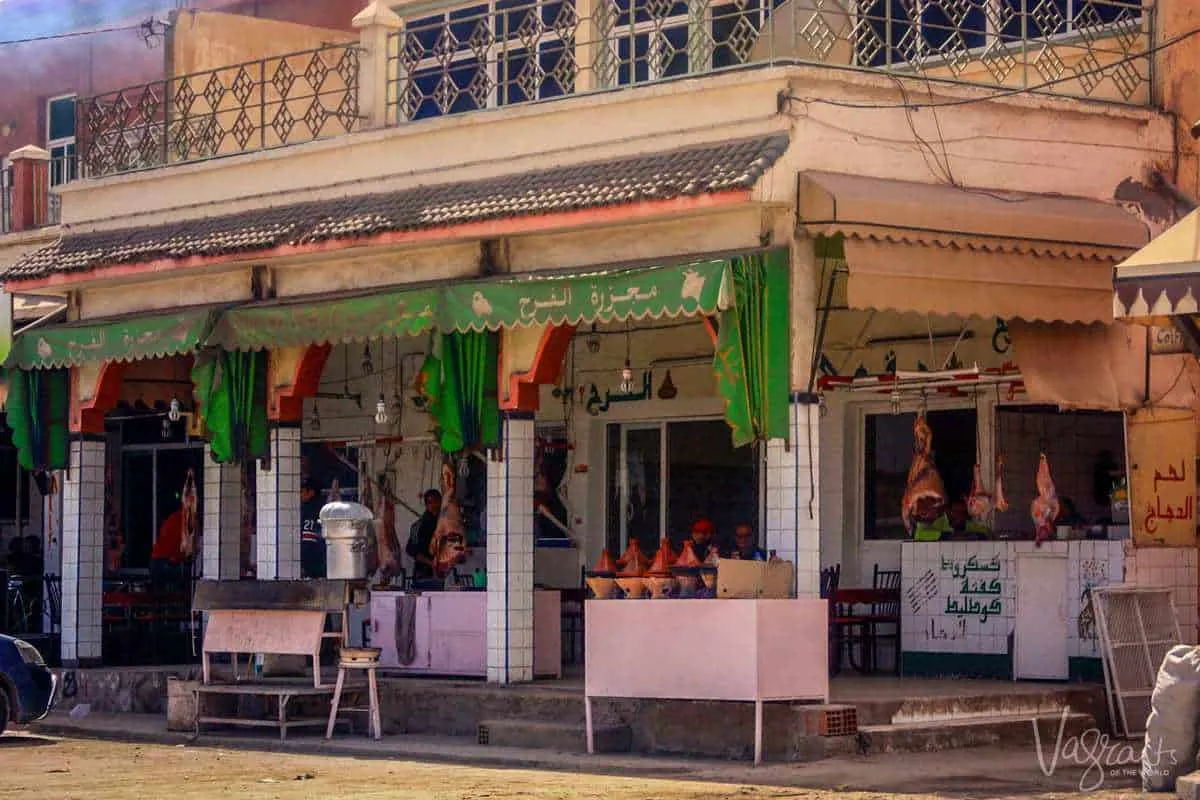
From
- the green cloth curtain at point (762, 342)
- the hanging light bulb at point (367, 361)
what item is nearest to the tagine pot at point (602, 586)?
the green cloth curtain at point (762, 342)

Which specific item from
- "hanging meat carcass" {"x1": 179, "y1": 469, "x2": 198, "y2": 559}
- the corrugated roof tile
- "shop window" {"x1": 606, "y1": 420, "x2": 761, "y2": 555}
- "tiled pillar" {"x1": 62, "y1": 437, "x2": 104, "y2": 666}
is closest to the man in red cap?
"shop window" {"x1": 606, "y1": 420, "x2": 761, "y2": 555}

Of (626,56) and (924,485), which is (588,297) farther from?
A: (626,56)

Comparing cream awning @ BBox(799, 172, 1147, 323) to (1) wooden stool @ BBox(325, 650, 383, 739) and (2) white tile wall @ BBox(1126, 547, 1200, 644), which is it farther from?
(1) wooden stool @ BBox(325, 650, 383, 739)

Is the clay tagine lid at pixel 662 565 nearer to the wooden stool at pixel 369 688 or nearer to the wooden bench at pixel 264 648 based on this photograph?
the wooden stool at pixel 369 688

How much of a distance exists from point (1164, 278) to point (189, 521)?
1359cm

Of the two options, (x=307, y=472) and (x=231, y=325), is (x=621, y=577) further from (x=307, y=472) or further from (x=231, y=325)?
(x=307, y=472)

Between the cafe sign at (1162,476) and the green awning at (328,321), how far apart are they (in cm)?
569

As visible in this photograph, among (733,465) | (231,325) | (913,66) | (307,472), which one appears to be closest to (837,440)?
(733,465)

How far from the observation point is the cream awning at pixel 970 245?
1556 centimetres

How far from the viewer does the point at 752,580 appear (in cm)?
1526

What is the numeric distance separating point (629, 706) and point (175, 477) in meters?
13.1

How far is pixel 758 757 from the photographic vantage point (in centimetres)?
1486

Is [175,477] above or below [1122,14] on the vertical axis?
below

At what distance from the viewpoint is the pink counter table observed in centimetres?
1491
